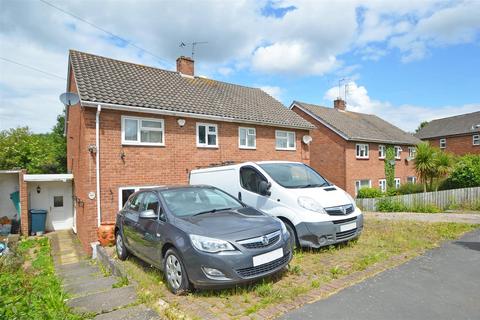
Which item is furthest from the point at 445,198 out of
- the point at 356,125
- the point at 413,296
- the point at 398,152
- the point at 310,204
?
the point at 413,296

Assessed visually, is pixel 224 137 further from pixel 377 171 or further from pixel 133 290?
pixel 377 171

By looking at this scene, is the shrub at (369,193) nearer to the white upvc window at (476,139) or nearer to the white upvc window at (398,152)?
the white upvc window at (398,152)

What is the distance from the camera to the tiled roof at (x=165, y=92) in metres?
11.2

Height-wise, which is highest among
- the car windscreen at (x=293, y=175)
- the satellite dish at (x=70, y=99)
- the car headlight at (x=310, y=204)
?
the satellite dish at (x=70, y=99)

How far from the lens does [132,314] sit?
3836 mm

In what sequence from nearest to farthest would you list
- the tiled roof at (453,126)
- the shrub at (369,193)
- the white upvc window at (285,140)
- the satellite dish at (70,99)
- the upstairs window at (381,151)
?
the satellite dish at (70,99)
the white upvc window at (285,140)
the shrub at (369,193)
the upstairs window at (381,151)
the tiled roof at (453,126)

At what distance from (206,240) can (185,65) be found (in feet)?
46.4

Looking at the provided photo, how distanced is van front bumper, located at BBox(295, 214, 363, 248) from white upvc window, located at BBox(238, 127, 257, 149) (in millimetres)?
8387

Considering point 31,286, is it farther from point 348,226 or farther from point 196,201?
point 348,226

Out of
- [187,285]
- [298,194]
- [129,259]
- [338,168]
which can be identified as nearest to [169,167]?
[129,259]

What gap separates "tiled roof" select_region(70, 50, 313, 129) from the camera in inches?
442

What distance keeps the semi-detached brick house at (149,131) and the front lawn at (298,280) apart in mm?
4434

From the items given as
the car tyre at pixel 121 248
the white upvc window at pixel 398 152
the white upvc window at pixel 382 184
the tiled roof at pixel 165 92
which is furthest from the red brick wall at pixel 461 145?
the car tyre at pixel 121 248

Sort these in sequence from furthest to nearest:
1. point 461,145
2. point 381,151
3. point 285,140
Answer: point 461,145 < point 381,151 < point 285,140
